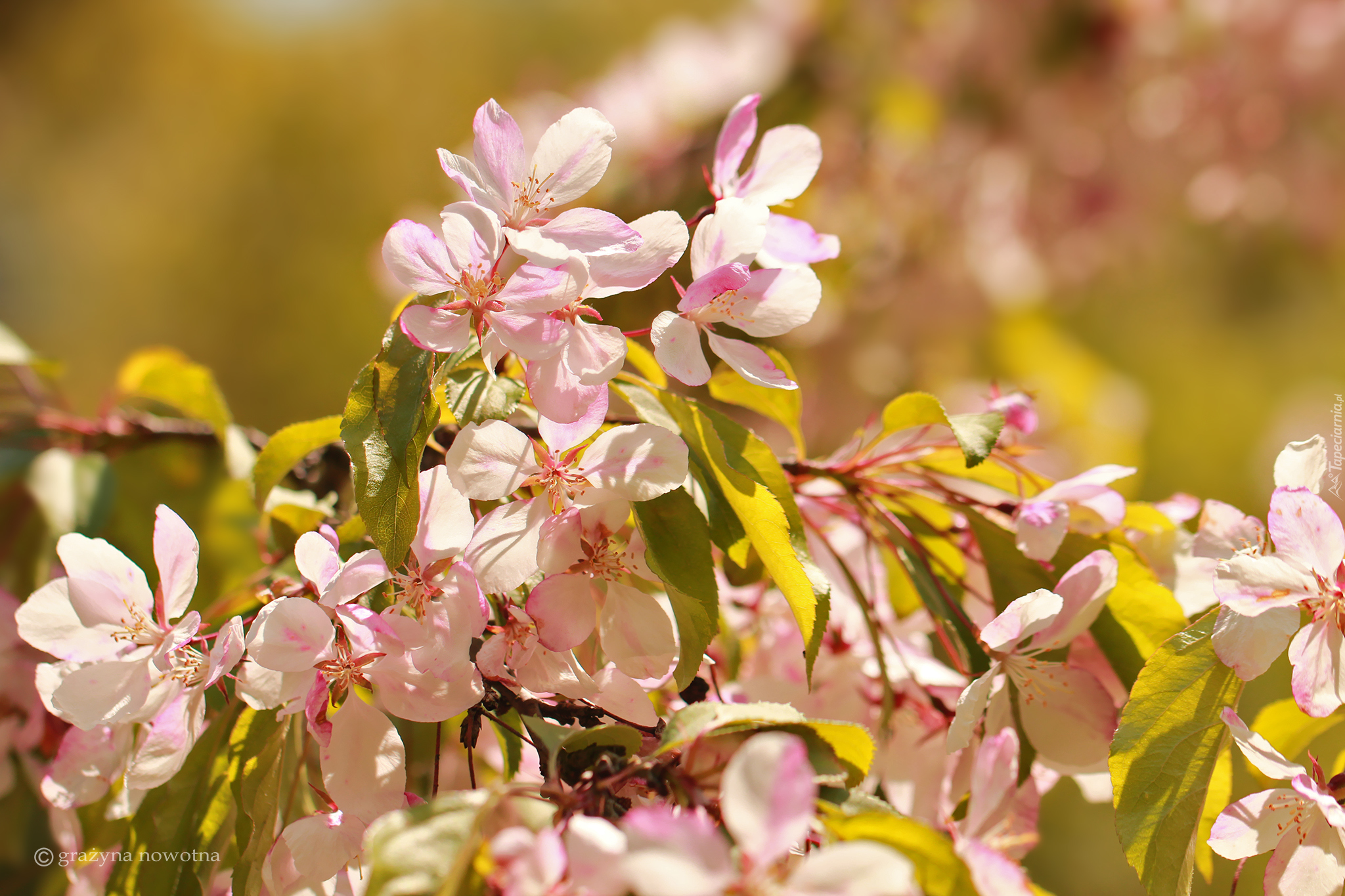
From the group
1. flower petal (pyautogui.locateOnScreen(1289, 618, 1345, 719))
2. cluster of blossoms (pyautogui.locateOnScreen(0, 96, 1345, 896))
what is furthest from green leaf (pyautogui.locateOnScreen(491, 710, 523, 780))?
flower petal (pyautogui.locateOnScreen(1289, 618, 1345, 719))

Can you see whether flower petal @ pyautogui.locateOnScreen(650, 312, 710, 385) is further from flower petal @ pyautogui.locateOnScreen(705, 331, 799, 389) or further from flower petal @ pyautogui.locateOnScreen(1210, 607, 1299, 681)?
flower petal @ pyautogui.locateOnScreen(1210, 607, 1299, 681)

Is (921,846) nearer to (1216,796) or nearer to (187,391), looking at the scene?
(1216,796)

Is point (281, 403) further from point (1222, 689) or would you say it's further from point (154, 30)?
point (1222, 689)

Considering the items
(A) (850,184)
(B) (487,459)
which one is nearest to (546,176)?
(B) (487,459)

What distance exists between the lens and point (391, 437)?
346mm

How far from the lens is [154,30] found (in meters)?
6.17

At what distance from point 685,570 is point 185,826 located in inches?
10.2

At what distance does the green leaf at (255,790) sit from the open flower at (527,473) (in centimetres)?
13

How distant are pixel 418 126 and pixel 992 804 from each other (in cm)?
575

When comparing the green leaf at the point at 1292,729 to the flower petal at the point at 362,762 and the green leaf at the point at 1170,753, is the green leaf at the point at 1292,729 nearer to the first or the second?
the green leaf at the point at 1170,753

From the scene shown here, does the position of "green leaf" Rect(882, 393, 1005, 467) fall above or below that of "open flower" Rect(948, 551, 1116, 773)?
above

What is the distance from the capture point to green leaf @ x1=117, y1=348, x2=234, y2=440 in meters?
0.58

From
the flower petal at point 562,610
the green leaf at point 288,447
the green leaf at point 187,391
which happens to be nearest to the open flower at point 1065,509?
the flower petal at point 562,610

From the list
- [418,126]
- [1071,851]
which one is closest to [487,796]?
[1071,851]
